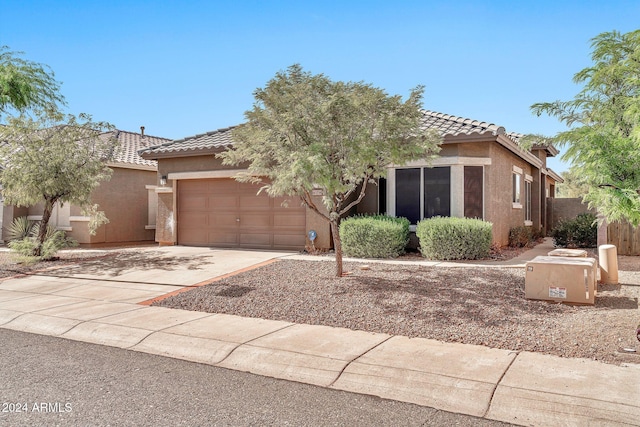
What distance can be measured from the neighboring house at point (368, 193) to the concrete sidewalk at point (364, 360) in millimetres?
6220

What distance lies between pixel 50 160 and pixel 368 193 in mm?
9363

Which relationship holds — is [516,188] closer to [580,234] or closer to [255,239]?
[580,234]

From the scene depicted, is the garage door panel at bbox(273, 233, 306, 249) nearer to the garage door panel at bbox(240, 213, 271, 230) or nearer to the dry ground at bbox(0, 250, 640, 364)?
the garage door panel at bbox(240, 213, 271, 230)

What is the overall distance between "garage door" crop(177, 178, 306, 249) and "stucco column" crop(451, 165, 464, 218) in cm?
461

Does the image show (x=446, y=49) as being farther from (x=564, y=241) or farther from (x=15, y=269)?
(x=15, y=269)

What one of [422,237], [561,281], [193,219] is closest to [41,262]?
[193,219]

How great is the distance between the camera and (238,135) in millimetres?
9805

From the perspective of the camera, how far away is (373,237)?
1282cm

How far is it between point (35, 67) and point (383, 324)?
501 inches

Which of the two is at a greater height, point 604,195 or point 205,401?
point 604,195

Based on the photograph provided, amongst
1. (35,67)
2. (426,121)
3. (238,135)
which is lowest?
(238,135)

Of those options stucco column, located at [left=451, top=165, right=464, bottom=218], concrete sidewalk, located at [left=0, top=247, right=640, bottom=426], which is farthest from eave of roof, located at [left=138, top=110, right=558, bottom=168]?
concrete sidewalk, located at [left=0, top=247, right=640, bottom=426]

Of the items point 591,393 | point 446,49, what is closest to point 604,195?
point 591,393

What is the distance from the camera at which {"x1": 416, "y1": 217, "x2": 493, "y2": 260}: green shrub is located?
12.1m
